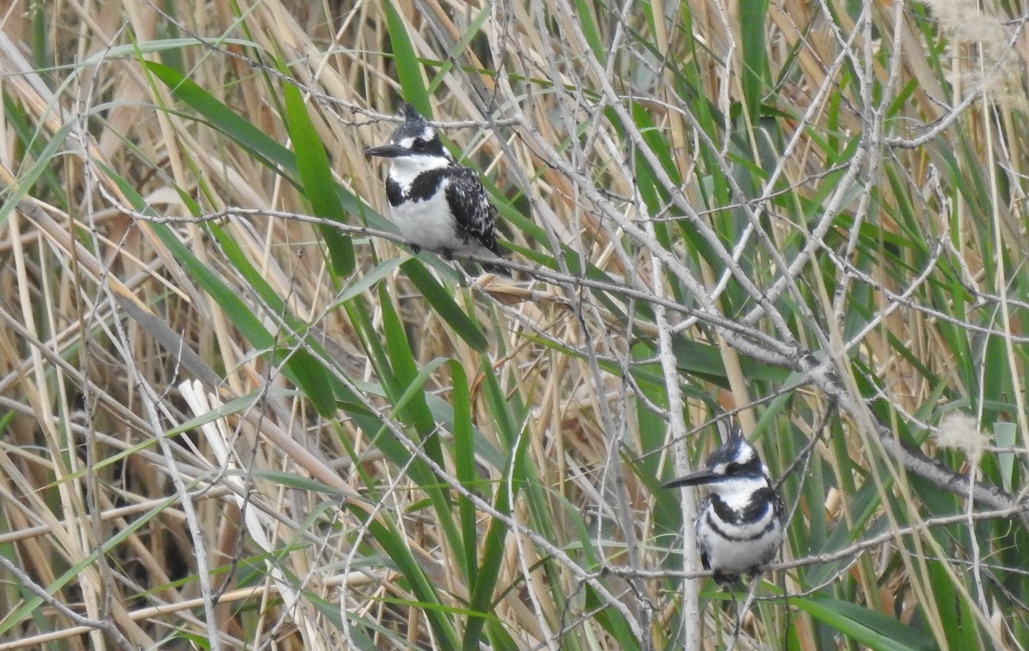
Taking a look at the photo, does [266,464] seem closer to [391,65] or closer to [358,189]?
[358,189]

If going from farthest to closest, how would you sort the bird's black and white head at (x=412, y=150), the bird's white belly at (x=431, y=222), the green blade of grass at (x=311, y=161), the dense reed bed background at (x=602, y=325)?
the bird's white belly at (x=431, y=222)
the bird's black and white head at (x=412, y=150)
the green blade of grass at (x=311, y=161)
the dense reed bed background at (x=602, y=325)

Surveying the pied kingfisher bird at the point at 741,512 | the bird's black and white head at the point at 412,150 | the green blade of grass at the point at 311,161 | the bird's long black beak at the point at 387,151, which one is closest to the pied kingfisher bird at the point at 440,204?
the bird's black and white head at the point at 412,150

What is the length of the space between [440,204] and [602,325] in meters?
1.20

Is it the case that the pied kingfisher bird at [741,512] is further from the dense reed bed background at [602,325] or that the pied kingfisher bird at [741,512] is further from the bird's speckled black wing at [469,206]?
the bird's speckled black wing at [469,206]

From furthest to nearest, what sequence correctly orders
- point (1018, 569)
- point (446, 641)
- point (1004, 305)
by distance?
1. point (446, 641)
2. point (1018, 569)
3. point (1004, 305)

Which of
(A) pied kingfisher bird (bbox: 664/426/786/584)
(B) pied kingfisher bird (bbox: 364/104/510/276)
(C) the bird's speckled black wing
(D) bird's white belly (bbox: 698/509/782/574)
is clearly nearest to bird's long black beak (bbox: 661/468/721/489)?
(A) pied kingfisher bird (bbox: 664/426/786/584)

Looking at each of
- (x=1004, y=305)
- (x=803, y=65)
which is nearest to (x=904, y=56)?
(x=803, y=65)

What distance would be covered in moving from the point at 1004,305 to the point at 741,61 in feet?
2.55

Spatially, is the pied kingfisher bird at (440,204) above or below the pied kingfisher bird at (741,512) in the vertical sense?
above

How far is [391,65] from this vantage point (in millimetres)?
3717

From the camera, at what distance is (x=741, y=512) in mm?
2279

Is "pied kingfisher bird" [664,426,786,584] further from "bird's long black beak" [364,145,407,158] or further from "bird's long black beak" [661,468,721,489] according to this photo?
"bird's long black beak" [364,145,407,158]

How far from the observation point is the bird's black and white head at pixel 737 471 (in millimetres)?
2154

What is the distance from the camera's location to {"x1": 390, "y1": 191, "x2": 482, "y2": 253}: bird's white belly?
3012 mm
